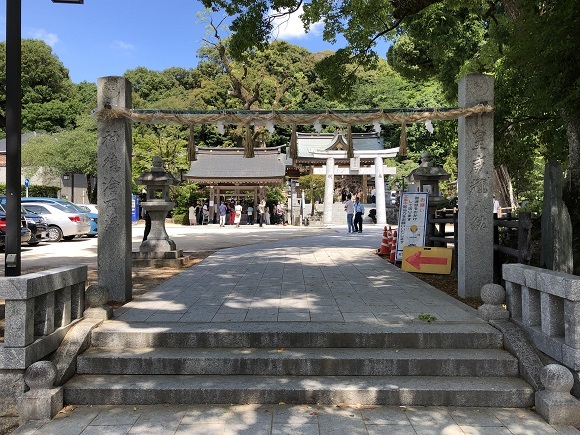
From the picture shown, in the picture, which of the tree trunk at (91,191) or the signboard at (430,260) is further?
the tree trunk at (91,191)

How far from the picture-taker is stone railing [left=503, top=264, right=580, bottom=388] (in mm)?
3732

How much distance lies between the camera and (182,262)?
10.8 meters

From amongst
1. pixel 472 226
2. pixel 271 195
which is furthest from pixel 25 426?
pixel 271 195

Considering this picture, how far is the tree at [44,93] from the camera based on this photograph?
142 ft

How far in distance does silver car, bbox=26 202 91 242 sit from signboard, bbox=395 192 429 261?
12.8 metres

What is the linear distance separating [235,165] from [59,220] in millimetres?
18801

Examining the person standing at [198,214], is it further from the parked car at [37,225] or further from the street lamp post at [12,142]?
the street lamp post at [12,142]

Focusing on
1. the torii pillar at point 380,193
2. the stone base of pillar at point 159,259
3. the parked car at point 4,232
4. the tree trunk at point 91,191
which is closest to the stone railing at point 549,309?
the stone base of pillar at point 159,259

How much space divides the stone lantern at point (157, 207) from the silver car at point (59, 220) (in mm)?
6876

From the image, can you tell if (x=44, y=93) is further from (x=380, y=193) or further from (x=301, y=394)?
(x=301, y=394)

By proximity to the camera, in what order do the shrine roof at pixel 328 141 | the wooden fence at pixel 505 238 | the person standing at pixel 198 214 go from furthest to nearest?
the shrine roof at pixel 328 141, the person standing at pixel 198 214, the wooden fence at pixel 505 238

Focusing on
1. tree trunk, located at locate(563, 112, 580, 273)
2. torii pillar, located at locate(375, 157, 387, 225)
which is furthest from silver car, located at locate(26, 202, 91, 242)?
torii pillar, located at locate(375, 157, 387, 225)

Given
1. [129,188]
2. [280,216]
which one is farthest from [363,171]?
[129,188]

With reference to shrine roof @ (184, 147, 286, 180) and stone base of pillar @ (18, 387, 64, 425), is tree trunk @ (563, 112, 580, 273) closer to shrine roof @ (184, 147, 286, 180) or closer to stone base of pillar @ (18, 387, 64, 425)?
stone base of pillar @ (18, 387, 64, 425)
